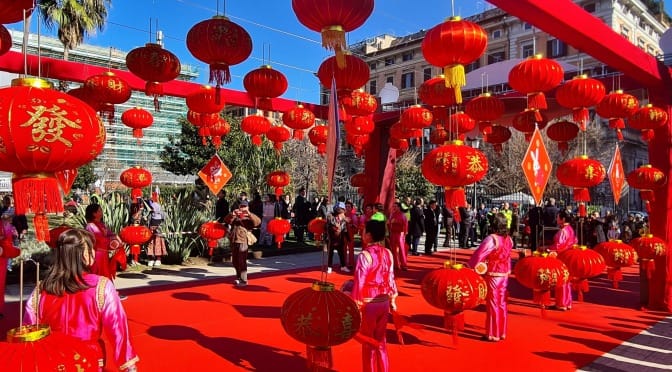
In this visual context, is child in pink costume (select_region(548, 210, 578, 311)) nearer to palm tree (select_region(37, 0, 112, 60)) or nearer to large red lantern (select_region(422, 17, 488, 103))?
large red lantern (select_region(422, 17, 488, 103))

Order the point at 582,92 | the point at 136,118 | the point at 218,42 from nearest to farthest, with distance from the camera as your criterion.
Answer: the point at 218,42, the point at 582,92, the point at 136,118

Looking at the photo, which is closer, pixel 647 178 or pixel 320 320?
pixel 320 320

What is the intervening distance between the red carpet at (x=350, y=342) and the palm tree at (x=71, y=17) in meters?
11.8

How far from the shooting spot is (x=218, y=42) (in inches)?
198

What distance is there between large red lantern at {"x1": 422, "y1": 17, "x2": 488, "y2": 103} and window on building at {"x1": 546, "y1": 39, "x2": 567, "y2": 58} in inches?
1550

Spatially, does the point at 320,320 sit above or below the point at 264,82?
below

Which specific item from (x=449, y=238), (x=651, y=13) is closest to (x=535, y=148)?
(x=449, y=238)

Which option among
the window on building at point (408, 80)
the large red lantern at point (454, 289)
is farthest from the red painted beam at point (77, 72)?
the window on building at point (408, 80)

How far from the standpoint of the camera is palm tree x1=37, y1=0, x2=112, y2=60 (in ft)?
52.2

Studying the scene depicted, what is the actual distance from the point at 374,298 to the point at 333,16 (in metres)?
2.36

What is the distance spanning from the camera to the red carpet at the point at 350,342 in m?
5.09

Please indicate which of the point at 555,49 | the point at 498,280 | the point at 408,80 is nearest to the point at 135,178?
the point at 498,280

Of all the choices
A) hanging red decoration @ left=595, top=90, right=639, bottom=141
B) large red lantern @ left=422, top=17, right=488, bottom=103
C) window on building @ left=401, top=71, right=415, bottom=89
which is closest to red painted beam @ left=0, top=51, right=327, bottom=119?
large red lantern @ left=422, top=17, right=488, bottom=103

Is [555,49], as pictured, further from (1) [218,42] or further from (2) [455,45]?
(1) [218,42]
